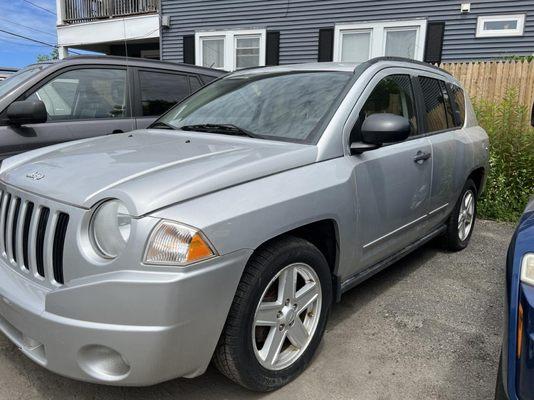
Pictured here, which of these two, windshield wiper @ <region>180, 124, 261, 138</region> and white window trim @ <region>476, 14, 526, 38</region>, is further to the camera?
white window trim @ <region>476, 14, 526, 38</region>

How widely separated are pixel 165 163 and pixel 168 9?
11.9m

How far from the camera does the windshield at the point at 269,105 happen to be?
2.90 meters

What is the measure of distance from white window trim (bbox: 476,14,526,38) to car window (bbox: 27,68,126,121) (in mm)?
8003

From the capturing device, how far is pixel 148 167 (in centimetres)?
230

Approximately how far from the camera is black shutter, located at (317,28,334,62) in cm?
1116

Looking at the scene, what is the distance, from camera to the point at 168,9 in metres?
13.0

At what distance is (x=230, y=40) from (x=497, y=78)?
6800 mm

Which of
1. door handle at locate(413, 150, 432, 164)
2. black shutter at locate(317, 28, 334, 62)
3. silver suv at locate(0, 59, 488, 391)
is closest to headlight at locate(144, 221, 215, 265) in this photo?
silver suv at locate(0, 59, 488, 391)

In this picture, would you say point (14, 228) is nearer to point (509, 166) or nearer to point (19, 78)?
point (19, 78)

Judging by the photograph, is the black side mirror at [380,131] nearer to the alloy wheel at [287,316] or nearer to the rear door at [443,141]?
the alloy wheel at [287,316]

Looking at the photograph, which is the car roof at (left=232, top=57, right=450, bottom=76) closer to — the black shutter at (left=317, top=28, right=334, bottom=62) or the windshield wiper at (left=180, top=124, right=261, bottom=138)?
the windshield wiper at (left=180, top=124, right=261, bottom=138)

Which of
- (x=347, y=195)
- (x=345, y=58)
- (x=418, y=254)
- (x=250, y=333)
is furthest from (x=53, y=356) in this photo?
(x=345, y=58)

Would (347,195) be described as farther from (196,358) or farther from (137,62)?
(137,62)

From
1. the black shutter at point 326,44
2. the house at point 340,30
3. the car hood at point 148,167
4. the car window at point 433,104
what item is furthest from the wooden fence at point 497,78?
the car hood at point 148,167
